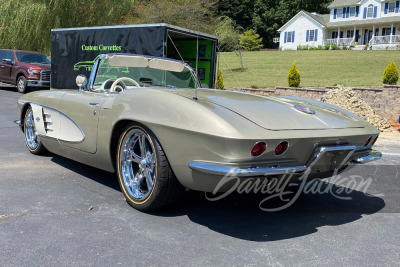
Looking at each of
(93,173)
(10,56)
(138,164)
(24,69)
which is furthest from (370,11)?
(138,164)

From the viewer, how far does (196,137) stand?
9.45ft

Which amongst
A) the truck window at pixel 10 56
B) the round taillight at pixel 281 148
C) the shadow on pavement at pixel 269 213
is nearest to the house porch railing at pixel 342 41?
the truck window at pixel 10 56

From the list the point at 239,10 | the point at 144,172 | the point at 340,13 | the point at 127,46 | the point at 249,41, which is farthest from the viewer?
the point at 239,10

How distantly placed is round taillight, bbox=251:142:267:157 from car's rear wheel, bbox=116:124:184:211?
70cm

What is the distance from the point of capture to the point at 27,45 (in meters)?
21.9

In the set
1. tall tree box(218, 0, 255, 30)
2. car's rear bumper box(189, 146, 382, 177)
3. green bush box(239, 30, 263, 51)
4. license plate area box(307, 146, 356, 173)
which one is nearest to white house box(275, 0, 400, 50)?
green bush box(239, 30, 263, 51)

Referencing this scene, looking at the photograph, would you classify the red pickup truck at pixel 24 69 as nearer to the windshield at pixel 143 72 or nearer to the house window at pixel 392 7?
the windshield at pixel 143 72

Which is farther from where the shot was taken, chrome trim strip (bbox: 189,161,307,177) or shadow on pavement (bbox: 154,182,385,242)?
shadow on pavement (bbox: 154,182,385,242)

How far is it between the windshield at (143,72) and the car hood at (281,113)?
3.76 ft

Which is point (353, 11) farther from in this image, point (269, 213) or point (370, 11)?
point (269, 213)

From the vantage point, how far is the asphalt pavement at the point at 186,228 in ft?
8.62

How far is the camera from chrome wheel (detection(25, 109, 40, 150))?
17.1ft

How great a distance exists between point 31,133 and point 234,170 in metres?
3.57

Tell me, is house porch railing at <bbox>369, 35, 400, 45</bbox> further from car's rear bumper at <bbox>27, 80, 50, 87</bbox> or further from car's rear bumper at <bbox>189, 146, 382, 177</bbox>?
car's rear bumper at <bbox>189, 146, 382, 177</bbox>
